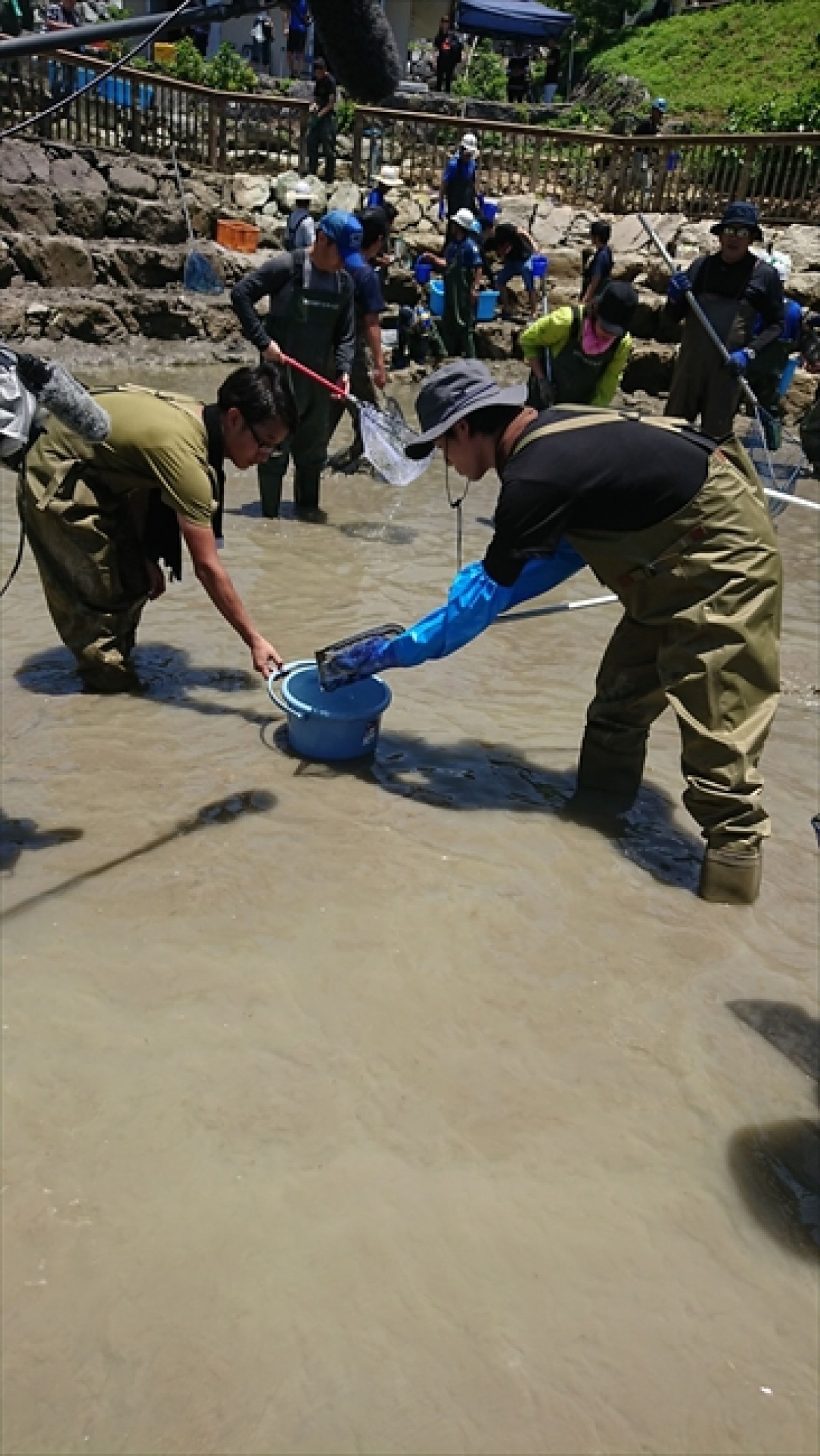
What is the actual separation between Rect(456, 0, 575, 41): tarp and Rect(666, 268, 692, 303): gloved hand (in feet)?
90.2

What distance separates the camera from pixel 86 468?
4.32 metres

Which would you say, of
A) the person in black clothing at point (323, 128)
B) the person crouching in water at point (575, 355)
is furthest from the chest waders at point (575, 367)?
the person in black clothing at point (323, 128)

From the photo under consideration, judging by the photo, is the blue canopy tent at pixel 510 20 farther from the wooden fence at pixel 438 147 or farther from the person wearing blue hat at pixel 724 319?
the person wearing blue hat at pixel 724 319

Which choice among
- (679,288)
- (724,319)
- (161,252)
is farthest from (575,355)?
(161,252)

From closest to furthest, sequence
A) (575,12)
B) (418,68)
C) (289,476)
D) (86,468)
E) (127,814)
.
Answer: (127,814) → (86,468) → (289,476) → (418,68) → (575,12)

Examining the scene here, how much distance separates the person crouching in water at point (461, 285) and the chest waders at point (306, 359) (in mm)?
5307

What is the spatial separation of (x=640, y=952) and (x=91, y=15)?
77.5ft

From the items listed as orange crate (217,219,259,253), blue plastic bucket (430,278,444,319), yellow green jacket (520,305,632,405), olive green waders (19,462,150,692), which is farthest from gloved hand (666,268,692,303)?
orange crate (217,219,259,253)

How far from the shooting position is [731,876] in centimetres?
366

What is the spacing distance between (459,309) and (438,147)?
6.32 metres

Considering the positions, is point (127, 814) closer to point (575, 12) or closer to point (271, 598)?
point (271, 598)

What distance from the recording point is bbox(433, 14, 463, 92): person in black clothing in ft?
86.8

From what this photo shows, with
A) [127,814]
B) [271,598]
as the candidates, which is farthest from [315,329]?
[127,814]

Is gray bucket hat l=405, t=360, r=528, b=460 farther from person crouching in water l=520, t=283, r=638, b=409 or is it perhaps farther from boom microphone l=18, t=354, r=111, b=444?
person crouching in water l=520, t=283, r=638, b=409
